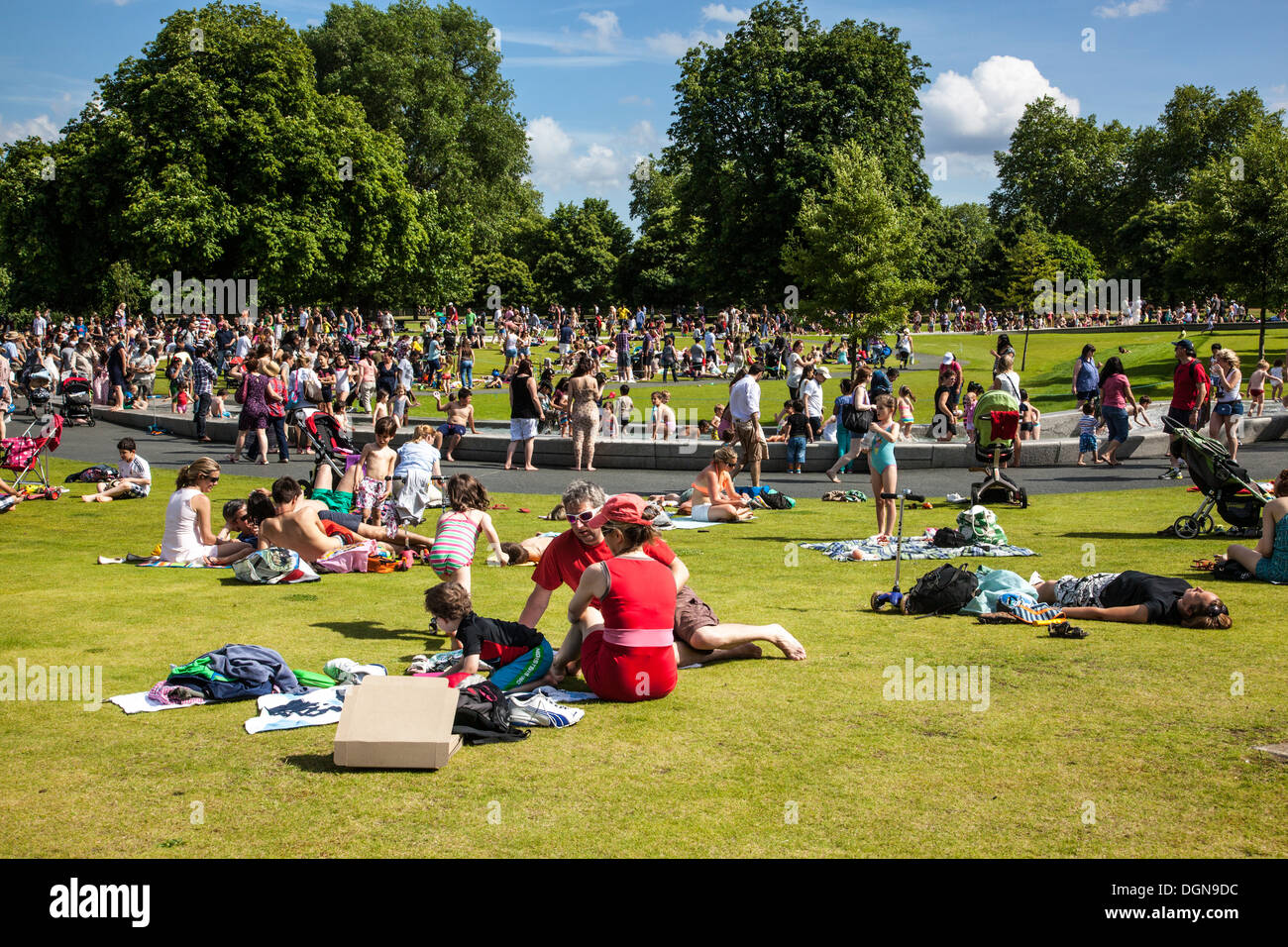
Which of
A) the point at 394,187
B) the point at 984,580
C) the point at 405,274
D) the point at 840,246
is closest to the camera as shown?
the point at 984,580

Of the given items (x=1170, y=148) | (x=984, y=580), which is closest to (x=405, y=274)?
(x=984, y=580)

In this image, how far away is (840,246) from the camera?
32500 mm

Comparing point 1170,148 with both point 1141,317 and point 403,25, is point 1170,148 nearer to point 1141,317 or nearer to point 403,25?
point 1141,317

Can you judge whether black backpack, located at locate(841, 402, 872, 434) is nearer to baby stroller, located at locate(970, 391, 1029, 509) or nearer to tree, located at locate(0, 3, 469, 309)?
baby stroller, located at locate(970, 391, 1029, 509)

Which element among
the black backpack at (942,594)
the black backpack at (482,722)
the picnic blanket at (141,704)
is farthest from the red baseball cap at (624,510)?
the black backpack at (942,594)

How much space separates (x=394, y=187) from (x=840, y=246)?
72.8 feet

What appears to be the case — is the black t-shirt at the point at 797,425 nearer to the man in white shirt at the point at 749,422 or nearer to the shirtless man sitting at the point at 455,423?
the man in white shirt at the point at 749,422

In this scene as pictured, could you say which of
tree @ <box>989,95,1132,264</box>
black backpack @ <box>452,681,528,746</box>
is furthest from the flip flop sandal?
tree @ <box>989,95,1132,264</box>

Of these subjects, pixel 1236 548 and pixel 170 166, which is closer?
pixel 1236 548

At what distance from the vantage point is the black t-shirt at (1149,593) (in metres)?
8.31

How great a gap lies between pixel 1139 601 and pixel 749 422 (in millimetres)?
9069

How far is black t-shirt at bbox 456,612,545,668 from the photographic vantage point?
22.7 ft

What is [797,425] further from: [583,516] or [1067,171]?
[1067,171]

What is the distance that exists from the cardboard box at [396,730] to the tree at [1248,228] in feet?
108
